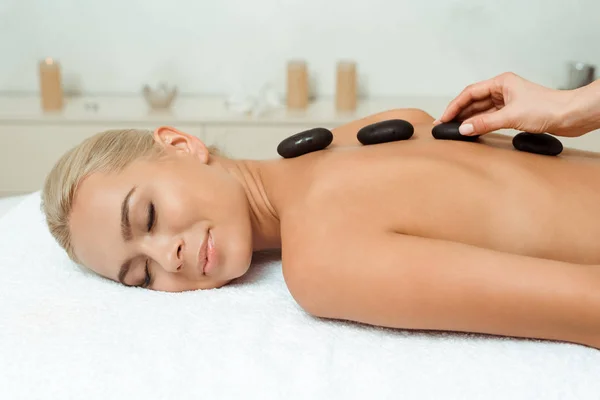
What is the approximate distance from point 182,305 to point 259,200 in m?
0.30

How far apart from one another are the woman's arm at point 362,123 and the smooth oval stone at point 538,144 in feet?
1.06

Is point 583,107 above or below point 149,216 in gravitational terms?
above

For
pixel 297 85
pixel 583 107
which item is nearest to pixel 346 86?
pixel 297 85

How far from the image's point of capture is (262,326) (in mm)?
1077

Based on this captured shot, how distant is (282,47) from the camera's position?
296cm

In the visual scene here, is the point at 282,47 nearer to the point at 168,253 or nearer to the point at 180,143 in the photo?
the point at 180,143

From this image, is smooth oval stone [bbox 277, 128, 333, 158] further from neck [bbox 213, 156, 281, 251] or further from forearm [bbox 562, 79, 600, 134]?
forearm [bbox 562, 79, 600, 134]

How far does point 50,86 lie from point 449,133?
1931 mm

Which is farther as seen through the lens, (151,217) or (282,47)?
(282,47)

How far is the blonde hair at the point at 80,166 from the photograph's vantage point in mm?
1261

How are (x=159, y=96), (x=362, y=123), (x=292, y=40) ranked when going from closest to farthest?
(x=362, y=123), (x=159, y=96), (x=292, y=40)

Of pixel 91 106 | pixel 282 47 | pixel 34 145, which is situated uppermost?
pixel 282 47

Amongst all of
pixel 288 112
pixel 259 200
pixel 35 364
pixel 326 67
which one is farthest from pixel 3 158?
pixel 35 364

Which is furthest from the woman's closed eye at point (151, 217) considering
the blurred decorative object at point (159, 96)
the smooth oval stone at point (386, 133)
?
the blurred decorative object at point (159, 96)
